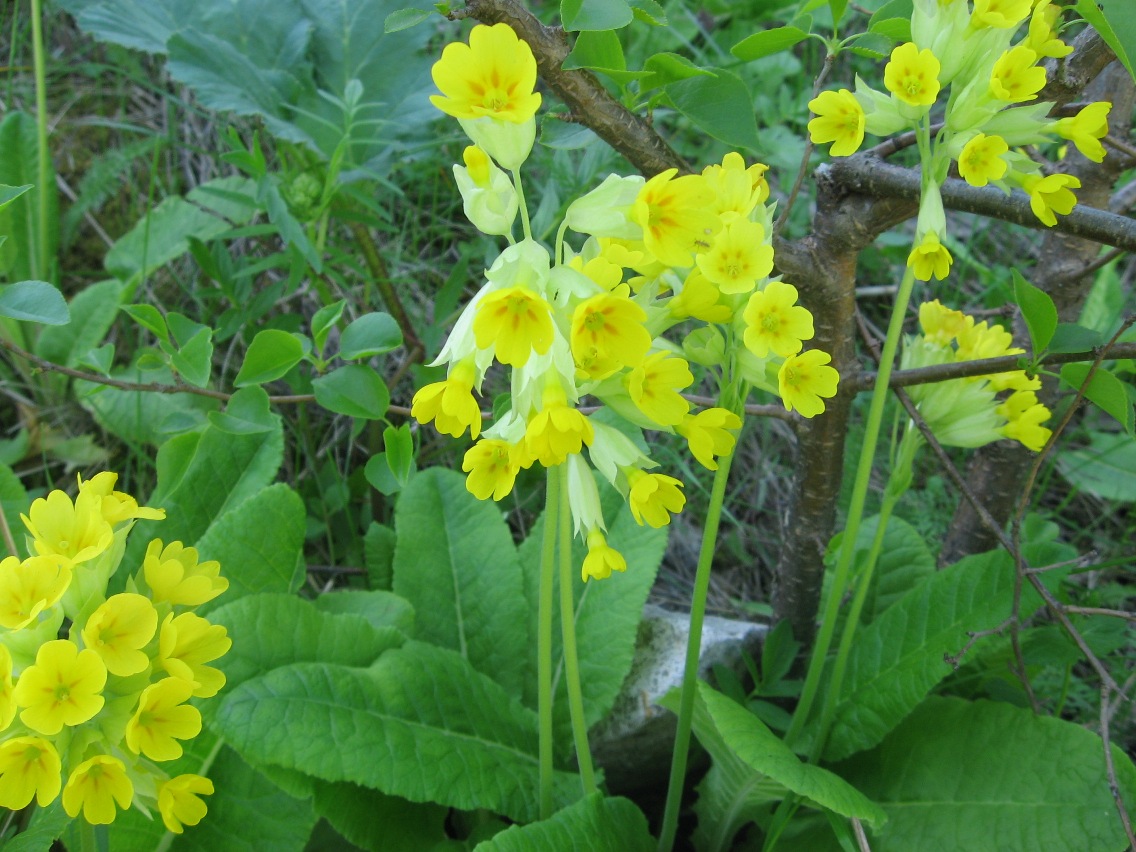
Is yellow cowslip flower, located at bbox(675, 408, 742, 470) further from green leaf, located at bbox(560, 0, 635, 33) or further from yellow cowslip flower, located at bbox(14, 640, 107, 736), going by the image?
yellow cowslip flower, located at bbox(14, 640, 107, 736)

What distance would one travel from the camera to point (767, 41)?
1.35 metres

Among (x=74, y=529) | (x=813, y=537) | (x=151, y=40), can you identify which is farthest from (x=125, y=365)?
(x=813, y=537)

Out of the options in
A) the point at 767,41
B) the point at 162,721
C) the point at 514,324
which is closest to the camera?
the point at 514,324

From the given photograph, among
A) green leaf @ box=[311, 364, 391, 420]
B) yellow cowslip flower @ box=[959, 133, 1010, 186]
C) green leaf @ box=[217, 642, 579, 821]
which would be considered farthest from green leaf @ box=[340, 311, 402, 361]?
yellow cowslip flower @ box=[959, 133, 1010, 186]

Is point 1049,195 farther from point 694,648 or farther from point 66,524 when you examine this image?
point 66,524

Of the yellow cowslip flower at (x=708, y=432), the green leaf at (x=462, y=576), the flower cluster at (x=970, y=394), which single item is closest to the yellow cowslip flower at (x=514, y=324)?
the yellow cowslip flower at (x=708, y=432)

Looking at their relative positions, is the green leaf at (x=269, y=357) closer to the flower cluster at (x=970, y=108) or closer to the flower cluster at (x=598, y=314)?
the flower cluster at (x=598, y=314)

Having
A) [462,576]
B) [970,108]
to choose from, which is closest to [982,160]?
[970,108]

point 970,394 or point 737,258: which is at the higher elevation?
point 737,258

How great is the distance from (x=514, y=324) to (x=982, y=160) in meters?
0.60

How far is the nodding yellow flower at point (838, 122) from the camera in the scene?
1244 millimetres

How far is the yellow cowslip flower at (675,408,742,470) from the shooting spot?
1152 mm

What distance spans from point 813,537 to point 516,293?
108 centimetres

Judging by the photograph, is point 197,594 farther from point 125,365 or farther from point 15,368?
point 15,368
